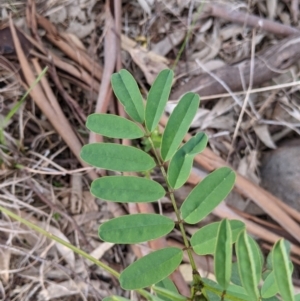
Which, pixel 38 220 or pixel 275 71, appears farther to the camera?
pixel 275 71

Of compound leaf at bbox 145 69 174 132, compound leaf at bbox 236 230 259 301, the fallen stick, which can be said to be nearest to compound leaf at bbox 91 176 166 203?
compound leaf at bbox 145 69 174 132

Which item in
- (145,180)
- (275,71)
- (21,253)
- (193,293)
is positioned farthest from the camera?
(275,71)

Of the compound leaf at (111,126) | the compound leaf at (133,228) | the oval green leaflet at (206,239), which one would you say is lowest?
the oval green leaflet at (206,239)

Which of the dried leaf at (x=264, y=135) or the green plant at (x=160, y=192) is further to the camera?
the dried leaf at (x=264, y=135)

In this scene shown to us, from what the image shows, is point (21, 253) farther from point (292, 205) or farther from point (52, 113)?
point (292, 205)

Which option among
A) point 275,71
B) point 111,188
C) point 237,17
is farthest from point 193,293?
point 237,17

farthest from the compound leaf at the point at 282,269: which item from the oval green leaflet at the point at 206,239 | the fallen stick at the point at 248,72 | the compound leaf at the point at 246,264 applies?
the fallen stick at the point at 248,72

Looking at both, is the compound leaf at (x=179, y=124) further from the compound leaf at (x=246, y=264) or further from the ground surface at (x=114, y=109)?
the ground surface at (x=114, y=109)
